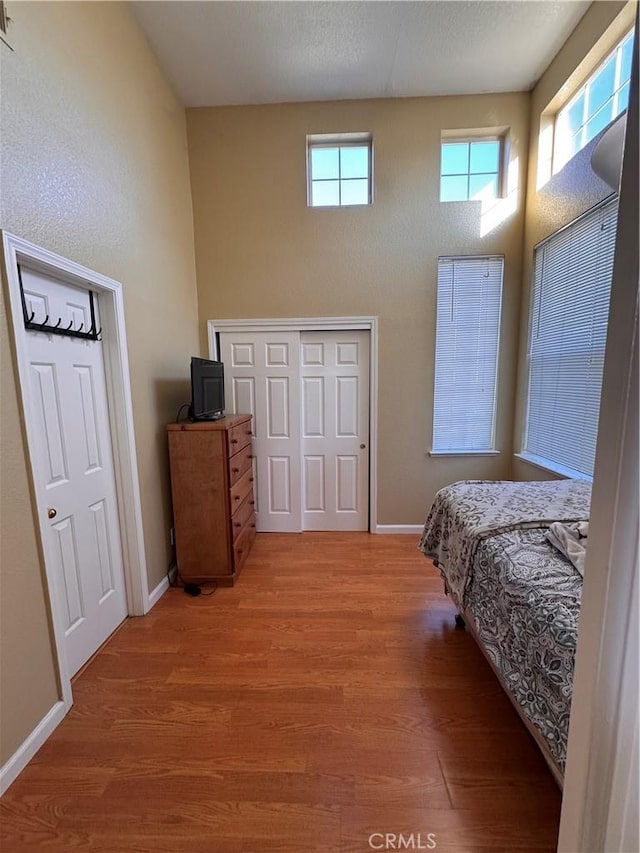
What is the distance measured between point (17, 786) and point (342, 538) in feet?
8.04

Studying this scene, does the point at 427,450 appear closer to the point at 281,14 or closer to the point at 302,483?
the point at 302,483

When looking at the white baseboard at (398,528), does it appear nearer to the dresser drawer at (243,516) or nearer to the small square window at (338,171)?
the dresser drawer at (243,516)

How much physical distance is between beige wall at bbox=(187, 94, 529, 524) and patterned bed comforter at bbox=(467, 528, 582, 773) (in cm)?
191

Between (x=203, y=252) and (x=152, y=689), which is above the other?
(x=203, y=252)

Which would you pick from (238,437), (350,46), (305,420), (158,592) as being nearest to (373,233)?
(350,46)

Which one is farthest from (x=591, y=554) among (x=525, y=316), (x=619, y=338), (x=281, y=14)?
(x=281, y=14)

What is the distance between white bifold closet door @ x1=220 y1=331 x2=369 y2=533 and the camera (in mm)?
3277

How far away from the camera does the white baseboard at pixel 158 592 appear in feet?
7.65

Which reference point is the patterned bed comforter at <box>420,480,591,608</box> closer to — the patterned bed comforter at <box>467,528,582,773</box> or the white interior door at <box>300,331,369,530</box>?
the patterned bed comforter at <box>467,528,582,773</box>

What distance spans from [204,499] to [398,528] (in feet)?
6.24

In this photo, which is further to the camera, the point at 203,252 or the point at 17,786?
the point at 203,252

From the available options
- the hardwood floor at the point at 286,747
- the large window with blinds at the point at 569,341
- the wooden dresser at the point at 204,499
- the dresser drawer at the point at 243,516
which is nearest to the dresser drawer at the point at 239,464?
the wooden dresser at the point at 204,499

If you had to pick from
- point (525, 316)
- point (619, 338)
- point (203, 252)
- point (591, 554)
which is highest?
point (203, 252)

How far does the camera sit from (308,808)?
4.01ft
